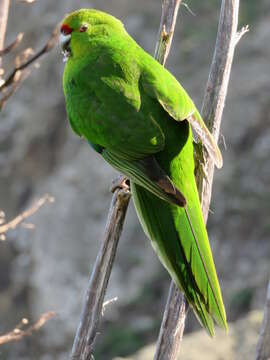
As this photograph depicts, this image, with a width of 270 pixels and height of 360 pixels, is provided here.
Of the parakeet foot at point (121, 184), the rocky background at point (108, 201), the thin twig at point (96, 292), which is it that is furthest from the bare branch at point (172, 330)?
the rocky background at point (108, 201)

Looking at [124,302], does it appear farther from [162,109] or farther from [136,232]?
[162,109]

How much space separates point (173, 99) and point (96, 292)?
88 centimetres

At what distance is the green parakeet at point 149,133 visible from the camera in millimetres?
2596

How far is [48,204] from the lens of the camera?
446 inches

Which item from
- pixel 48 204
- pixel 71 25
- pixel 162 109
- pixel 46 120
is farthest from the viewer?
pixel 46 120

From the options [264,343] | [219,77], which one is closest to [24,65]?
[219,77]

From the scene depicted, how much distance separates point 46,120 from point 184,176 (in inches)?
381

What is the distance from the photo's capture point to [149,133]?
2910 millimetres

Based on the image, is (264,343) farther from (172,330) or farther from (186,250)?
(186,250)

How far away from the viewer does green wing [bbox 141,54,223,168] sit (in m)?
2.77

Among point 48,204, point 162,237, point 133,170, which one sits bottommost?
point 48,204

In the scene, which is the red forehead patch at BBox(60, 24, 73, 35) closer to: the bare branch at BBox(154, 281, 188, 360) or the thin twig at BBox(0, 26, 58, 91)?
the thin twig at BBox(0, 26, 58, 91)

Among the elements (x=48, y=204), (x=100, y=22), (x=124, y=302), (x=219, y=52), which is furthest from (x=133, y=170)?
(x=48, y=204)

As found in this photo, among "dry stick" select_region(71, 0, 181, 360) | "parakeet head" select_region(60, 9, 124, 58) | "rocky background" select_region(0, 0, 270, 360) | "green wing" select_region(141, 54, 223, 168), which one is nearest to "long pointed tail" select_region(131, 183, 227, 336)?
"dry stick" select_region(71, 0, 181, 360)
